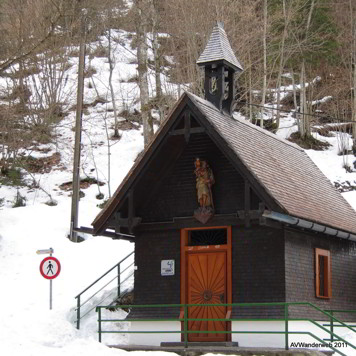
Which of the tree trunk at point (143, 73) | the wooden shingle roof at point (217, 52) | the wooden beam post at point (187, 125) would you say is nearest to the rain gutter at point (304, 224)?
the wooden beam post at point (187, 125)

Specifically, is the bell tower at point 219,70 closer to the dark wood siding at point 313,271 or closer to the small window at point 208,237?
the small window at point 208,237

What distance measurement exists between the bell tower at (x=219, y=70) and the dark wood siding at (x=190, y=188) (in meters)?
1.83

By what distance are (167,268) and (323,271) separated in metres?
4.29

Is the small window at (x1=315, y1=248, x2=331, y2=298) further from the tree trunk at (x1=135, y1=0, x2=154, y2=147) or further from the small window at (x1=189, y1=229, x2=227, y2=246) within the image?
the tree trunk at (x1=135, y1=0, x2=154, y2=147)

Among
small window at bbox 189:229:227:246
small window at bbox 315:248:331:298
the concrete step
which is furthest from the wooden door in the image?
small window at bbox 315:248:331:298

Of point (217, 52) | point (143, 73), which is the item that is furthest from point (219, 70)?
point (143, 73)

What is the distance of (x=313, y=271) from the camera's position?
18656mm

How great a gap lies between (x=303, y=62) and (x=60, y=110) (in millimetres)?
15498

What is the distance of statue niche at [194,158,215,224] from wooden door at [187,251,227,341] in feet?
3.31

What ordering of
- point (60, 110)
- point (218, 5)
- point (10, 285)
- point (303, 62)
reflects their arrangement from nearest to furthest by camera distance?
point (10, 285)
point (218, 5)
point (303, 62)
point (60, 110)

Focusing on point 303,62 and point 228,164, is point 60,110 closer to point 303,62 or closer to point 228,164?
Result: point 303,62

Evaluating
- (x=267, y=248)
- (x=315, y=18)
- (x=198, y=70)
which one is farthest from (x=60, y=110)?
(x=267, y=248)

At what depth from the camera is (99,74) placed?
169 ft

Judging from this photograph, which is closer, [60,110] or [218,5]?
[218,5]
